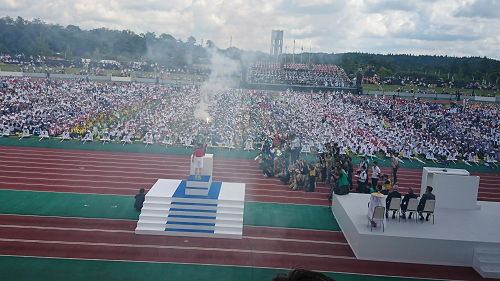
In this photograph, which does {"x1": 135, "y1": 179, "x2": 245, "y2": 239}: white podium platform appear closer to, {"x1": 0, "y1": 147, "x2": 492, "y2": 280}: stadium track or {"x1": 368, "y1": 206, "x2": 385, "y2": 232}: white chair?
{"x1": 0, "y1": 147, "x2": 492, "y2": 280}: stadium track

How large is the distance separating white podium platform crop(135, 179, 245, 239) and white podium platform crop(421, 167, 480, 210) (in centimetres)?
582

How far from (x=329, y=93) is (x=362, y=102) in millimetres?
5082

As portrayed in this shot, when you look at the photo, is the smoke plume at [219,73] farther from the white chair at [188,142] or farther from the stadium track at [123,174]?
the stadium track at [123,174]

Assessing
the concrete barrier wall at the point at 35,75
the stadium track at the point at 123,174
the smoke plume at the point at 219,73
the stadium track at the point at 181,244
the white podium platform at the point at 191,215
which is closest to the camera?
the stadium track at the point at 181,244

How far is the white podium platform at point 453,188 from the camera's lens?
11.1m

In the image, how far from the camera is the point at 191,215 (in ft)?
34.1

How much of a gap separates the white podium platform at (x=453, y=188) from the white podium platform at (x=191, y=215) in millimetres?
5821

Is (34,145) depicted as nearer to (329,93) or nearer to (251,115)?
(251,115)

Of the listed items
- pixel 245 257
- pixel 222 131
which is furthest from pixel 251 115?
pixel 245 257

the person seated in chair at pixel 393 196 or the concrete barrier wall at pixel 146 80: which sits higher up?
the concrete barrier wall at pixel 146 80

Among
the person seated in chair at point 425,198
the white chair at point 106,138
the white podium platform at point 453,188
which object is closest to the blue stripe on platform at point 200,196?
the person seated in chair at point 425,198

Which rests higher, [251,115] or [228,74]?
[228,74]

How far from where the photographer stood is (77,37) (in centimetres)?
5797

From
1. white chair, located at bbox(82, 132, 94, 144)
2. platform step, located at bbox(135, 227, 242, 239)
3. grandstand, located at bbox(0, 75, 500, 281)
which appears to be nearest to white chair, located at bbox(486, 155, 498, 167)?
grandstand, located at bbox(0, 75, 500, 281)
